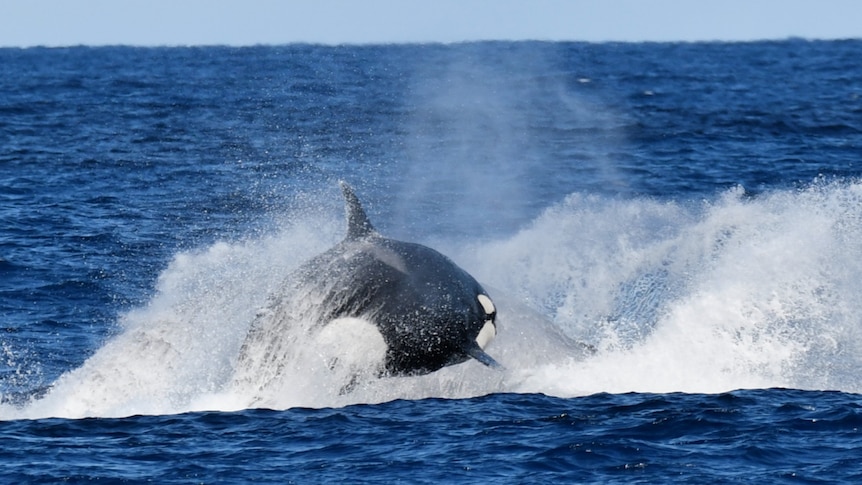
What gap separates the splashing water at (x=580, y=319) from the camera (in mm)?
20031

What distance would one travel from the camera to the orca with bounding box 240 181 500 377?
17.7 m

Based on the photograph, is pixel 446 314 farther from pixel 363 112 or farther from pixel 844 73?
pixel 844 73

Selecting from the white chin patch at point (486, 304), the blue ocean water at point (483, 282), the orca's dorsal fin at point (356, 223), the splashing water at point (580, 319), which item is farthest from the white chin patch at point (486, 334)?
the orca's dorsal fin at point (356, 223)

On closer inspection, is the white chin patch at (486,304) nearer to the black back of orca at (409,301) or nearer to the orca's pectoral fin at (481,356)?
the black back of orca at (409,301)

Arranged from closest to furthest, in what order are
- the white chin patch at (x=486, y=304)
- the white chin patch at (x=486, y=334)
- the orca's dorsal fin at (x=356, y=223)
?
1. the white chin patch at (x=486, y=334)
2. the white chin patch at (x=486, y=304)
3. the orca's dorsal fin at (x=356, y=223)

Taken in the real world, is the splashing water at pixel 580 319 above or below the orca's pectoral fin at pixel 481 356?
below

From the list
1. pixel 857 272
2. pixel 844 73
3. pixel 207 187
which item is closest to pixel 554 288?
pixel 857 272

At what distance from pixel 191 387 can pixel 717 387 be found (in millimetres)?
8339

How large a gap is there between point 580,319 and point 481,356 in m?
8.70

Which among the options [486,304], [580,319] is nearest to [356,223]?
[486,304]

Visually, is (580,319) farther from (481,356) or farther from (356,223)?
(481,356)

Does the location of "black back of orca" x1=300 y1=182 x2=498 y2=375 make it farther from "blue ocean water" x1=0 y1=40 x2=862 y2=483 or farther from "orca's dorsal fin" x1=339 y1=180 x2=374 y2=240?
"blue ocean water" x1=0 y1=40 x2=862 y2=483

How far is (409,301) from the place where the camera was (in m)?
17.9

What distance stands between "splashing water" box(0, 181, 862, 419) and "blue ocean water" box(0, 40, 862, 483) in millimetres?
59
